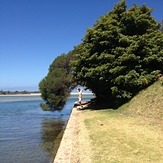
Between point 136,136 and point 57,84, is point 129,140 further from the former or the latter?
point 57,84

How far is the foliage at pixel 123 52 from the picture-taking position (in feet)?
54.2

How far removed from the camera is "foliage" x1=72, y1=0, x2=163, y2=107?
16531 millimetres

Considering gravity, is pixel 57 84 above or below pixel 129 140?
above

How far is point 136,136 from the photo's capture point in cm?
917

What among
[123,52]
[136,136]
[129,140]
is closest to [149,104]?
[123,52]

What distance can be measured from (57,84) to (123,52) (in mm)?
11786

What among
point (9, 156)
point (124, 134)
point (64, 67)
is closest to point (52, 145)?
point (9, 156)

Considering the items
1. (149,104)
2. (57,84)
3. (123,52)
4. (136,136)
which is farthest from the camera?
(57,84)

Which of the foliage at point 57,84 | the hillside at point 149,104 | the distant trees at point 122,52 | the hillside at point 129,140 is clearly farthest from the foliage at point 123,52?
the foliage at point 57,84

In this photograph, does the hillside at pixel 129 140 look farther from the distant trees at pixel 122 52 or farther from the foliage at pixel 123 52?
the distant trees at pixel 122 52

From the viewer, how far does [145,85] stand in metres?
16.8

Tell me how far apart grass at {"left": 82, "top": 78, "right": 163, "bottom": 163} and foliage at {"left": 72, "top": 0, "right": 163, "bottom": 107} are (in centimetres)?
149

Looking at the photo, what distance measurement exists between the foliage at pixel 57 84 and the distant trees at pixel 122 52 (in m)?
7.89

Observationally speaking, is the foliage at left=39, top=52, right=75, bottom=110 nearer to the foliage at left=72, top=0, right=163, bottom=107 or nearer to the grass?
the foliage at left=72, top=0, right=163, bottom=107
